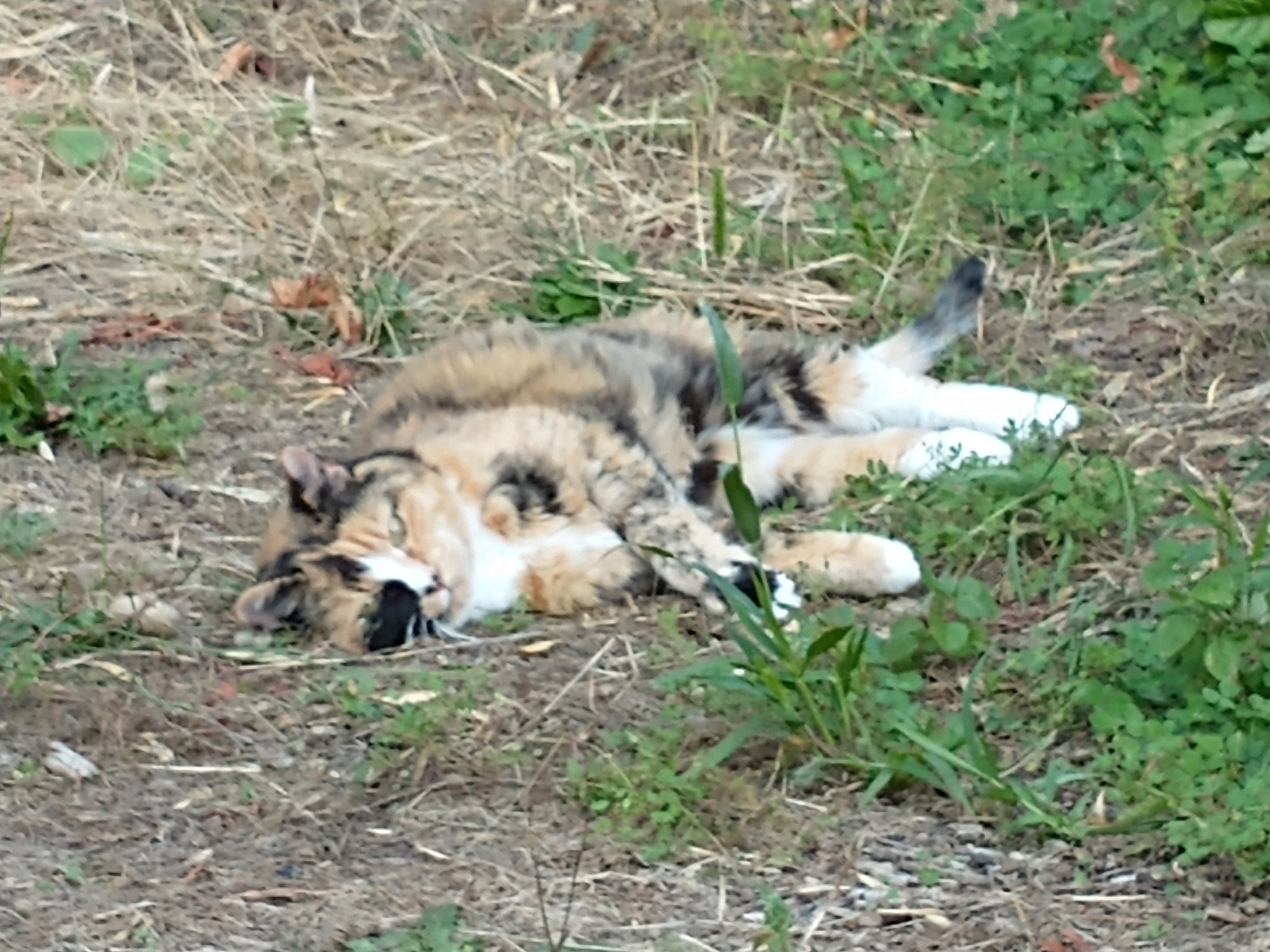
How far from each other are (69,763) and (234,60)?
13.7ft

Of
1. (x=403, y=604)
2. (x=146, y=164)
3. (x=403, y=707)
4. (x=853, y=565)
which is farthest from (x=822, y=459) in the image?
(x=146, y=164)

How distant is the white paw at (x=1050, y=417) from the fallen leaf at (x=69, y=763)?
2.59 meters

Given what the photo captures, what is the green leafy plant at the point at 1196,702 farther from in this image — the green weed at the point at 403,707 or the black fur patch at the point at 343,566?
the black fur patch at the point at 343,566

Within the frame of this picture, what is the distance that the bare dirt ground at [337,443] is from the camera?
3.42m

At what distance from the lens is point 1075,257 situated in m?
5.93

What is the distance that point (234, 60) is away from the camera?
294 inches

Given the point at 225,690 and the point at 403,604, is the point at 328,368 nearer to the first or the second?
the point at 403,604

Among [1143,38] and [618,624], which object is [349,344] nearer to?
[618,624]

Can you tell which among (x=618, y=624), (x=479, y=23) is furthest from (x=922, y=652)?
(x=479, y=23)

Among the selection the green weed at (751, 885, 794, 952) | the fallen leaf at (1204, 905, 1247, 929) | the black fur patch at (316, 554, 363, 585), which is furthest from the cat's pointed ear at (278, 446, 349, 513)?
the fallen leaf at (1204, 905, 1247, 929)

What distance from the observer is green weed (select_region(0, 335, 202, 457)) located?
5469mm

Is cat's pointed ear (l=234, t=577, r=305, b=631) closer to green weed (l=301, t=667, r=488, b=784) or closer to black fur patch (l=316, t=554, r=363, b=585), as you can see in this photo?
black fur patch (l=316, t=554, r=363, b=585)

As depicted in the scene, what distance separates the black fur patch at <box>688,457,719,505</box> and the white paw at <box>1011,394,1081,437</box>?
2.79 feet

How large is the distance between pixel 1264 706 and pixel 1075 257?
2.65 meters
